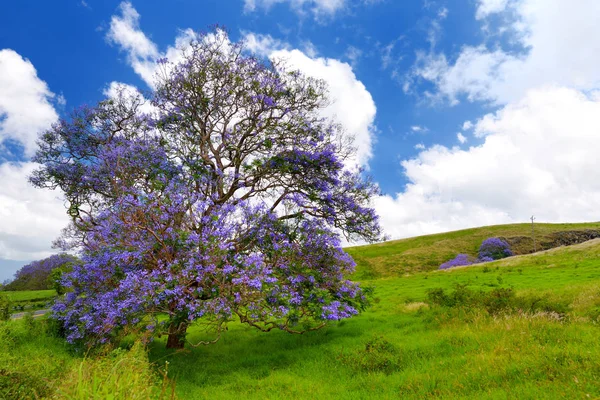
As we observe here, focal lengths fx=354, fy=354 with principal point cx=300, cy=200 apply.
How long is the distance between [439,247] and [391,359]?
95151 millimetres

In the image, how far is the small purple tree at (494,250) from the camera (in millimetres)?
83688

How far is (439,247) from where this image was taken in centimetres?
10006

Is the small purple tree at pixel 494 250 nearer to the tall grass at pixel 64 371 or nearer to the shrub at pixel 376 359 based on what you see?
the shrub at pixel 376 359

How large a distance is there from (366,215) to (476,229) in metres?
A: 114

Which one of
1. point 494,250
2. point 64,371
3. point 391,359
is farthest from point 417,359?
point 494,250

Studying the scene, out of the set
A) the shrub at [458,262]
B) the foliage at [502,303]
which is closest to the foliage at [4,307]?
the foliage at [502,303]

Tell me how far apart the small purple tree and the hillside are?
24.4 feet

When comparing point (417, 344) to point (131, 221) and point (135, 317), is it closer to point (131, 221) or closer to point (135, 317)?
point (135, 317)

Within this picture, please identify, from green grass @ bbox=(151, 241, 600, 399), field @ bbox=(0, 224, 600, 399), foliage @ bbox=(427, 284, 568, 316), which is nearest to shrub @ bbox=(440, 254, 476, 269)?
field @ bbox=(0, 224, 600, 399)

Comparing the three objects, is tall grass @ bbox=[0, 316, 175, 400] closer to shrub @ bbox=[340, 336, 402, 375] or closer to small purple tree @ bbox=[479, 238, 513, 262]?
A: shrub @ bbox=[340, 336, 402, 375]

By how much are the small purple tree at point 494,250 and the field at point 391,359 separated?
6831cm

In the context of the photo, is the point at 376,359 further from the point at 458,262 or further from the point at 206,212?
the point at 458,262

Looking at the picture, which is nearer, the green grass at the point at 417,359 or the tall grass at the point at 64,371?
the tall grass at the point at 64,371

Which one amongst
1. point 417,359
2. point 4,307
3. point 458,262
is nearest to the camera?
point 417,359
